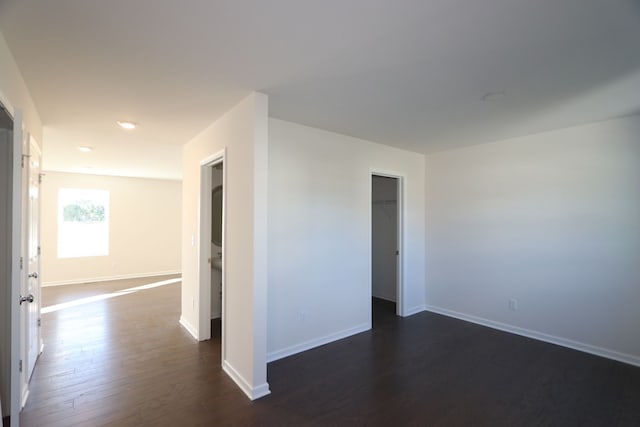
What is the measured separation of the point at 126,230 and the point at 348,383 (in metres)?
6.96

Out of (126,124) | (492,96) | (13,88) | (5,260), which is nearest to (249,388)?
(5,260)

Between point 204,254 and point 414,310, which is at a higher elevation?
point 204,254

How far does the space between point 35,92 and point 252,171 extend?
187 centimetres

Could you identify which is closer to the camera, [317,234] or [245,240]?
[245,240]

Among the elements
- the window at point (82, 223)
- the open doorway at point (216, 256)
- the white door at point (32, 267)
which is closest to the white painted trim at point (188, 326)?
the open doorway at point (216, 256)

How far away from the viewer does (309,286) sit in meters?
3.37

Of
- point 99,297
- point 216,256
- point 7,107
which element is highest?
point 7,107

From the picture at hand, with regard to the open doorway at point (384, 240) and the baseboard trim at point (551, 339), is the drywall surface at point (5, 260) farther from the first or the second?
the baseboard trim at point (551, 339)

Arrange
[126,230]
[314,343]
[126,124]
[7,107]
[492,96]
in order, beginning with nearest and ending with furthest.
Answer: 1. [7,107]
2. [492,96]
3. [126,124]
4. [314,343]
5. [126,230]

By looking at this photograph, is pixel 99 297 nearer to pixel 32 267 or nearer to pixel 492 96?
pixel 32 267

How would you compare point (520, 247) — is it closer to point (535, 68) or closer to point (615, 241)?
point (615, 241)

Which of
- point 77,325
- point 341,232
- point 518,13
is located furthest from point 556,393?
point 77,325

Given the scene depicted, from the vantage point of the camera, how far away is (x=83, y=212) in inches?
271

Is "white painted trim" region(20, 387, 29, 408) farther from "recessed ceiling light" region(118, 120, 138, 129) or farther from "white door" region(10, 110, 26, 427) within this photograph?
"recessed ceiling light" region(118, 120, 138, 129)
